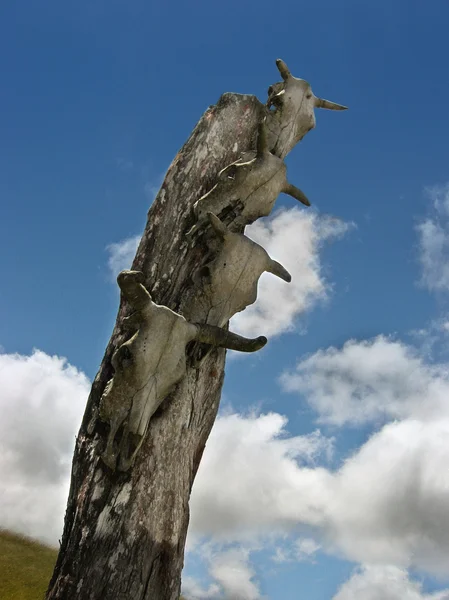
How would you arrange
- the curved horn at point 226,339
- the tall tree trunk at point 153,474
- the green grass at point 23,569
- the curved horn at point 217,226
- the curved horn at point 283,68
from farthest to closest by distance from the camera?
the green grass at point 23,569
the curved horn at point 283,68
the curved horn at point 217,226
the curved horn at point 226,339
the tall tree trunk at point 153,474

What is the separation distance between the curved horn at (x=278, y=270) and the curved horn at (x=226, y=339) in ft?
2.19

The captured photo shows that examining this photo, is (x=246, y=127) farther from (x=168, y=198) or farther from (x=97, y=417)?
(x=97, y=417)

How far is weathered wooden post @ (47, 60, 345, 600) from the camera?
3.14 metres

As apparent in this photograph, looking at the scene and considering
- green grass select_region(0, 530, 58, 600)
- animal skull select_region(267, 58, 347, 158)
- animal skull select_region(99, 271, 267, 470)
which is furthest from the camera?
green grass select_region(0, 530, 58, 600)

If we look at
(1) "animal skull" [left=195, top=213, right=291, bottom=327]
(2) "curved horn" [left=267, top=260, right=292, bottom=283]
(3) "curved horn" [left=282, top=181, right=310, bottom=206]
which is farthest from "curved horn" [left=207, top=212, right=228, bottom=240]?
(3) "curved horn" [left=282, top=181, right=310, bottom=206]

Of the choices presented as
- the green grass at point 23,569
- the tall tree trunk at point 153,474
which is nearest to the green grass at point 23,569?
the green grass at point 23,569

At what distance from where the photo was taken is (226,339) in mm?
3715

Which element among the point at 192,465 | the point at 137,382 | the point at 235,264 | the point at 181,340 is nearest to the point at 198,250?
the point at 235,264

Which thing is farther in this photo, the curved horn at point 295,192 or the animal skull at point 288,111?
the animal skull at point 288,111

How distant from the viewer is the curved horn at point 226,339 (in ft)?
12.0

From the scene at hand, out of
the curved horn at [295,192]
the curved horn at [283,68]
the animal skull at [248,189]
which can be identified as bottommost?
the animal skull at [248,189]

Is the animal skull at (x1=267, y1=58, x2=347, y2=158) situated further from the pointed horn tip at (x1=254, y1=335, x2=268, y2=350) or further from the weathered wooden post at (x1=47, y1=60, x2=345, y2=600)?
the pointed horn tip at (x1=254, y1=335, x2=268, y2=350)

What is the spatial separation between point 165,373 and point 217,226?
1095mm

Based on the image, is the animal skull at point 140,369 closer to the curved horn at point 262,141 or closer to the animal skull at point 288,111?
the curved horn at point 262,141
